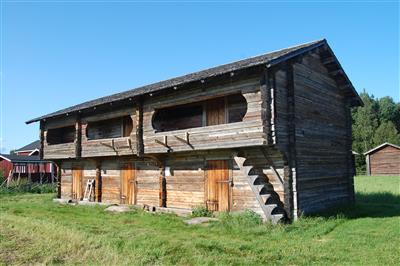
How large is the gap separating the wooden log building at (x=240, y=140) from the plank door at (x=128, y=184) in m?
0.05

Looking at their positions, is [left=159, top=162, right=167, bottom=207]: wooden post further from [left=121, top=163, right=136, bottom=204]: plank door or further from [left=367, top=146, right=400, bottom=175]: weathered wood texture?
[left=367, top=146, right=400, bottom=175]: weathered wood texture

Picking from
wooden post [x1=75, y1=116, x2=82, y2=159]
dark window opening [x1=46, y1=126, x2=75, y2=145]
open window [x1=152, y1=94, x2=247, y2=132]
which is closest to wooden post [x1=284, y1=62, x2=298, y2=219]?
open window [x1=152, y1=94, x2=247, y2=132]

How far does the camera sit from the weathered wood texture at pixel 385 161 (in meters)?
47.3

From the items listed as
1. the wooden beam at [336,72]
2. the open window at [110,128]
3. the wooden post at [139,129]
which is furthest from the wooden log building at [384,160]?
the wooden post at [139,129]

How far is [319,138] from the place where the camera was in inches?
635

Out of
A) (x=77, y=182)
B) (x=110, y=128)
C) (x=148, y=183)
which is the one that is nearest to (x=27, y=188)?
(x=77, y=182)

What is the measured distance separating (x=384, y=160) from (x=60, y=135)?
39809 mm

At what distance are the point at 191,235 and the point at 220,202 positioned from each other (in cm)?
390

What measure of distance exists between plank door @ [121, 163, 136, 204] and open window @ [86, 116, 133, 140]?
188 centimetres

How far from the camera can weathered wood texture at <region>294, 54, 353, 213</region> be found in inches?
578

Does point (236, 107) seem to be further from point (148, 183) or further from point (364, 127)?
point (364, 127)

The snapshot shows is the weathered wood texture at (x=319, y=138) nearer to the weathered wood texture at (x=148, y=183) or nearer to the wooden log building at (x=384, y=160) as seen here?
the weathered wood texture at (x=148, y=183)

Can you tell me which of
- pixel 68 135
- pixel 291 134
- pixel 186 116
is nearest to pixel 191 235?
pixel 291 134

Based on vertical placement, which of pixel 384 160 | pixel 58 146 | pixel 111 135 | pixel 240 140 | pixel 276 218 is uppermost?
pixel 111 135
